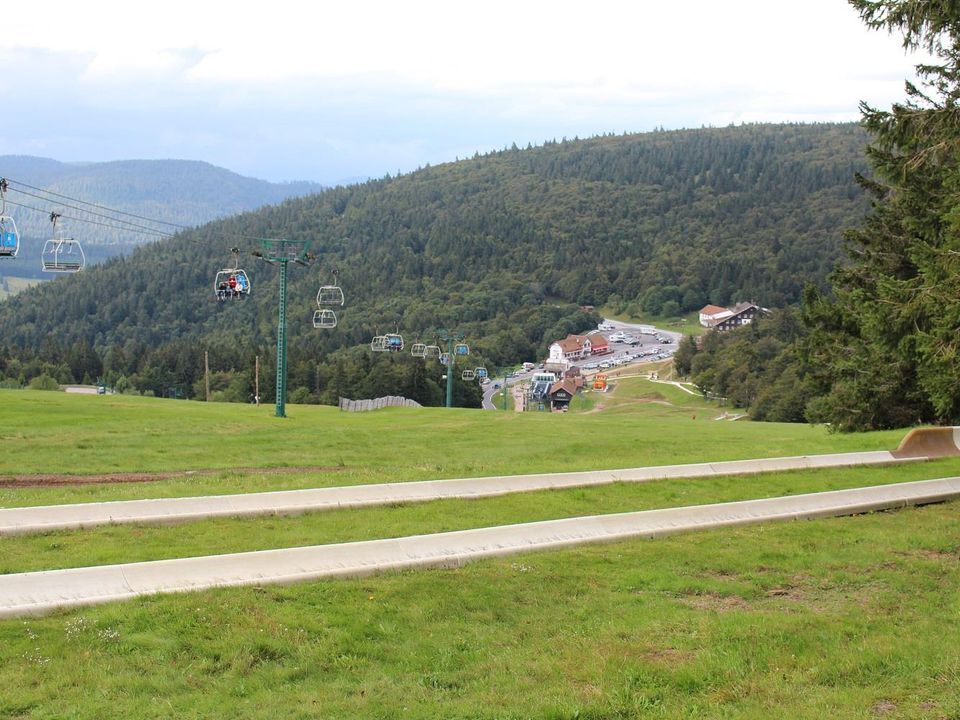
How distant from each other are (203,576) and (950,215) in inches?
485

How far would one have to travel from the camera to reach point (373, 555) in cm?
1202

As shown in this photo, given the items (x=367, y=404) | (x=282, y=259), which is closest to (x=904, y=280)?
(x=282, y=259)

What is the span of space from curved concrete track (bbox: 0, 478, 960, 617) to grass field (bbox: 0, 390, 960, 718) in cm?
35

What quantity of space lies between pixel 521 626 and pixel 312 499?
20.4 feet

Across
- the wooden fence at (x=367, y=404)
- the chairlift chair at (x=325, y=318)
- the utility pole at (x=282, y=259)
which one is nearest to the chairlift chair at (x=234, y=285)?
the utility pole at (x=282, y=259)

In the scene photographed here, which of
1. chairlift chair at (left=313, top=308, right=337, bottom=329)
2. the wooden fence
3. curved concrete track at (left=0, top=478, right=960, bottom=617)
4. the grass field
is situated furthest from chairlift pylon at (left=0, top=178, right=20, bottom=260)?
the wooden fence

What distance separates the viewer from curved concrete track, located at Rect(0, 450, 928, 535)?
1355 cm

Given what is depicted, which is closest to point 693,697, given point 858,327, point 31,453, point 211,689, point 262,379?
point 211,689

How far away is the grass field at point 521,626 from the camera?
317 inches

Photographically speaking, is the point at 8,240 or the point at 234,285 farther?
the point at 234,285

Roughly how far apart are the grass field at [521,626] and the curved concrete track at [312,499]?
1.28 feet

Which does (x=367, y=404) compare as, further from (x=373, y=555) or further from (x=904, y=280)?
(x=373, y=555)

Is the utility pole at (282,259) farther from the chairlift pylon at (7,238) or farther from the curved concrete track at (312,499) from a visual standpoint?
the curved concrete track at (312,499)

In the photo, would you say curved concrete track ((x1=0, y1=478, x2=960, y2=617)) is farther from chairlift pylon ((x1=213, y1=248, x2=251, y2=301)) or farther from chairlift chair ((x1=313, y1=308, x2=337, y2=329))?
chairlift chair ((x1=313, y1=308, x2=337, y2=329))
